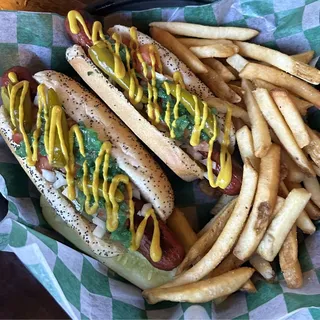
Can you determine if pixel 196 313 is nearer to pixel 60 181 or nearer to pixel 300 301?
pixel 300 301

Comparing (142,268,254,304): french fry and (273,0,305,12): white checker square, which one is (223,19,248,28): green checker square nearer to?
(273,0,305,12): white checker square

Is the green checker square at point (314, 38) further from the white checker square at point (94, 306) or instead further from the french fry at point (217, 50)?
the white checker square at point (94, 306)

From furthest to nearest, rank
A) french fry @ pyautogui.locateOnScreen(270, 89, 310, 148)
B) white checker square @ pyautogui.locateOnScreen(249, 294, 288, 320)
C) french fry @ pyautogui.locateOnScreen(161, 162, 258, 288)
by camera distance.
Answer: french fry @ pyautogui.locateOnScreen(270, 89, 310, 148) < french fry @ pyautogui.locateOnScreen(161, 162, 258, 288) < white checker square @ pyautogui.locateOnScreen(249, 294, 288, 320)

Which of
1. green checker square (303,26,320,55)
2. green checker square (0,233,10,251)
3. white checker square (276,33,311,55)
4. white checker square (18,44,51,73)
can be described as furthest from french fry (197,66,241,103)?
Answer: green checker square (0,233,10,251)

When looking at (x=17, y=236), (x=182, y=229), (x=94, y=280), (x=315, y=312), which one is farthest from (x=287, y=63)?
(x=17, y=236)

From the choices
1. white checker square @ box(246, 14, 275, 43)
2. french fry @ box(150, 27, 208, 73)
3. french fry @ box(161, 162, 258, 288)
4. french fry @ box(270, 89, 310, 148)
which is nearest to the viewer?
french fry @ box(161, 162, 258, 288)

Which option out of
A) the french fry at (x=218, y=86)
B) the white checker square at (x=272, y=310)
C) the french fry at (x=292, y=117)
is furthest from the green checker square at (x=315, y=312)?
the french fry at (x=218, y=86)
